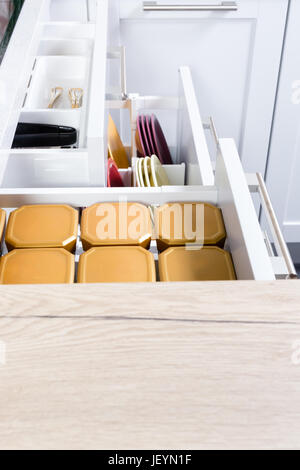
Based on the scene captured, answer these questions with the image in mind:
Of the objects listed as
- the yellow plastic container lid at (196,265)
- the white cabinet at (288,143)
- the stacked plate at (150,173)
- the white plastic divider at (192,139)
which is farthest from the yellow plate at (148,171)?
the white cabinet at (288,143)

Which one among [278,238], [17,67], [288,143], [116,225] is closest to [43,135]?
[17,67]

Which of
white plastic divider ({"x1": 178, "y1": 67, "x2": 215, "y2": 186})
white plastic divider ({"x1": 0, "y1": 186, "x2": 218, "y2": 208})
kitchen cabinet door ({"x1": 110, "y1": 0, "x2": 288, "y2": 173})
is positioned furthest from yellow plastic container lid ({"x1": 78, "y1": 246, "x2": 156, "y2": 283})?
kitchen cabinet door ({"x1": 110, "y1": 0, "x2": 288, "y2": 173})

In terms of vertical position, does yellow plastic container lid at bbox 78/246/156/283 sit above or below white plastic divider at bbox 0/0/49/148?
below

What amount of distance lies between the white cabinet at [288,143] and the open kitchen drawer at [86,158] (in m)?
0.72

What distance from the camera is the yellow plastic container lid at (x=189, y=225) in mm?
961

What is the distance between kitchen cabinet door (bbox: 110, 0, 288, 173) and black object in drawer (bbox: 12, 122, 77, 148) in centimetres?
81

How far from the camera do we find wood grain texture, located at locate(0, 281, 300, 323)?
402mm

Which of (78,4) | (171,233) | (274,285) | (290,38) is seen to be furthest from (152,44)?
(274,285)

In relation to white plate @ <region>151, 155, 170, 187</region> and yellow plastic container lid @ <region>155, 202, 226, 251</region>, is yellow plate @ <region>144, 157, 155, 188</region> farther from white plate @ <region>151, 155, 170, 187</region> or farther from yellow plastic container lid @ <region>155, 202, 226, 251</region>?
yellow plastic container lid @ <region>155, 202, 226, 251</region>

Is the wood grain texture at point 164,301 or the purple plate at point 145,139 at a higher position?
the purple plate at point 145,139

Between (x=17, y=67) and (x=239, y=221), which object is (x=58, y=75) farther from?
(x=239, y=221)

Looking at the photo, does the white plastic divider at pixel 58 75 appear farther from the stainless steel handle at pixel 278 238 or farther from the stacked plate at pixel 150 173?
the stainless steel handle at pixel 278 238

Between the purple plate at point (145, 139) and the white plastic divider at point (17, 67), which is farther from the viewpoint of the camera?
the purple plate at point (145, 139)

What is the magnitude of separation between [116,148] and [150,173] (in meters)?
0.29
